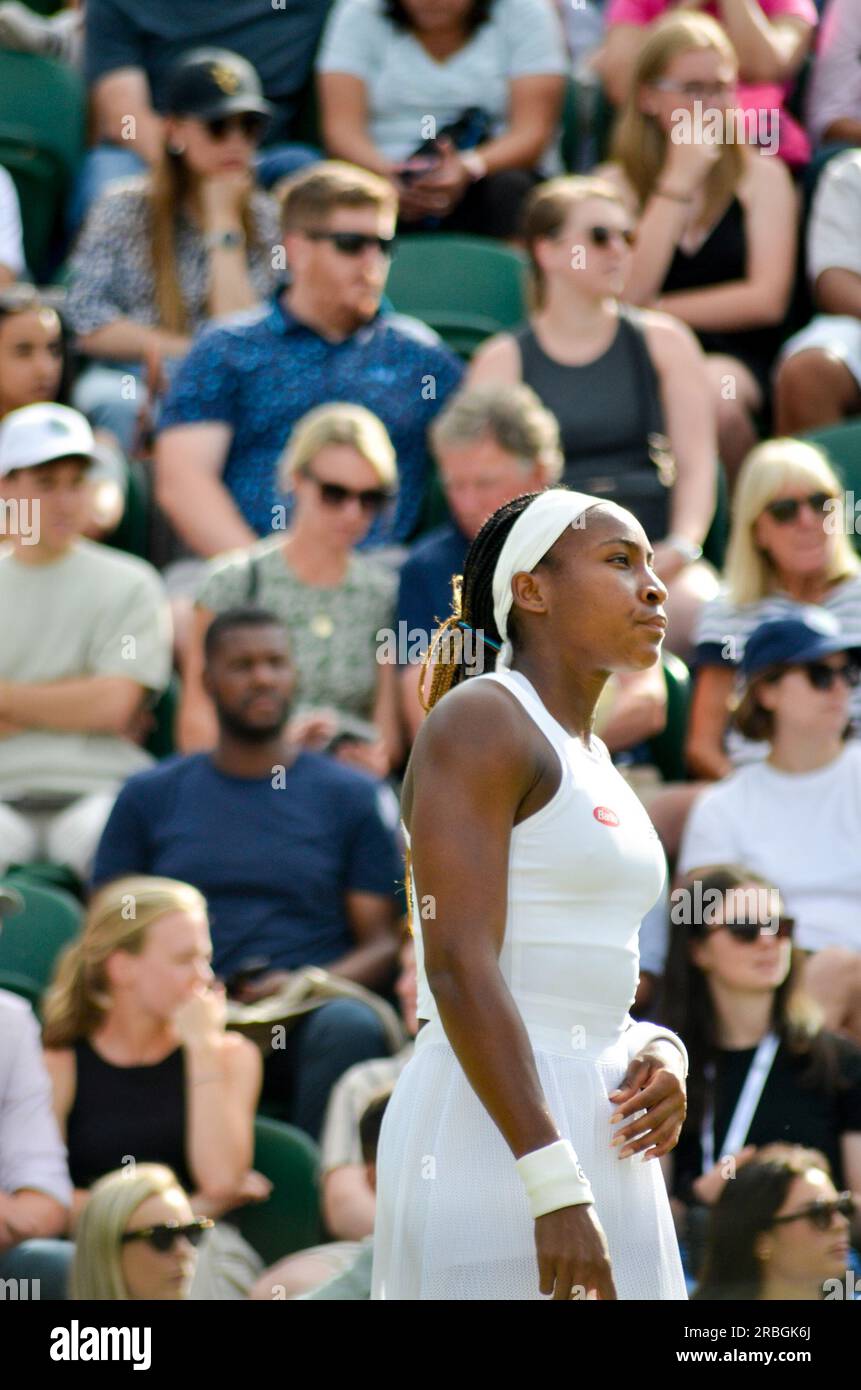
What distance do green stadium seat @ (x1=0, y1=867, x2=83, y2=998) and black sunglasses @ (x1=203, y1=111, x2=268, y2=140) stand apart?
→ 2765mm

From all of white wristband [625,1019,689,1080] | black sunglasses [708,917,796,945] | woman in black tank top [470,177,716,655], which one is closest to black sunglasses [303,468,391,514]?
woman in black tank top [470,177,716,655]

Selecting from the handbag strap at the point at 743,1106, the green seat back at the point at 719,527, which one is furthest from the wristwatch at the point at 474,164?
the handbag strap at the point at 743,1106

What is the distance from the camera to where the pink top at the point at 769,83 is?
7.60 m

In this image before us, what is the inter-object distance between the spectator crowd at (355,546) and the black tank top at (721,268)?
14 millimetres

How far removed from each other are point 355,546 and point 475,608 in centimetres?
348

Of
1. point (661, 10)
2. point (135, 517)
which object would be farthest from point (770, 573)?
point (661, 10)

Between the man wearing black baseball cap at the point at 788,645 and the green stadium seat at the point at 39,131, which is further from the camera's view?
the green stadium seat at the point at 39,131

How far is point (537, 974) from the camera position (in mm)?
2670

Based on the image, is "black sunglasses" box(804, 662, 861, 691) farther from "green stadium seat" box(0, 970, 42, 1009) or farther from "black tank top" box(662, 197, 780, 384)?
"black tank top" box(662, 197, 780, 384)

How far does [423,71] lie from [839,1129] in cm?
429

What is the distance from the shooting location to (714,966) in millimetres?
4859

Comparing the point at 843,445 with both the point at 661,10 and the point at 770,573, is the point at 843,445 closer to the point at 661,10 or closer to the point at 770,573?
the point at 770,573

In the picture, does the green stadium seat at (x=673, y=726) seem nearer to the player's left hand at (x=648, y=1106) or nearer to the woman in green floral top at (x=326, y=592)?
the woman in green floral top at (x=326, y=592)
